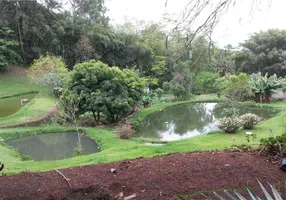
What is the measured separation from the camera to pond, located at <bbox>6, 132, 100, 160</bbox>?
11492mm

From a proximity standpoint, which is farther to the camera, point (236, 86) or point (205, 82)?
A: point (205, 82)

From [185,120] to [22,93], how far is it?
13.2 metres

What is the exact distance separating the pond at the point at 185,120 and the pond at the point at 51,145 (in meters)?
2.71

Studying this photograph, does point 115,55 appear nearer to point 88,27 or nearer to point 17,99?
point 88,27

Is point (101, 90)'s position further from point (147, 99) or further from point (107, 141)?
point (147, 99)

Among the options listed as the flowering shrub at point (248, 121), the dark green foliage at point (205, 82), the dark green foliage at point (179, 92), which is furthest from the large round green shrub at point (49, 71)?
the flowering shrub at point (248, 121)

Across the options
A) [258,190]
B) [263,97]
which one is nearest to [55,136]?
[258,190]

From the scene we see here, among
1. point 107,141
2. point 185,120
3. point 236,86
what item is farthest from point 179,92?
point 107,141

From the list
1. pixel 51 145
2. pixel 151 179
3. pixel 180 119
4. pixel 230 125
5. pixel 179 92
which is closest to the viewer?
Result: pixel 151 179

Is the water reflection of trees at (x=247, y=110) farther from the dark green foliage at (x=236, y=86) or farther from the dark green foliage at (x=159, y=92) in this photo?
the dark green foliage at (x=159, y=92)

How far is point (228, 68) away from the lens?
27875 mm

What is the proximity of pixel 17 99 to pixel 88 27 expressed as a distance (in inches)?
416

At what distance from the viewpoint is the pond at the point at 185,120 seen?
1432 centimetres

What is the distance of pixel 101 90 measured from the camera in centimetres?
1494
